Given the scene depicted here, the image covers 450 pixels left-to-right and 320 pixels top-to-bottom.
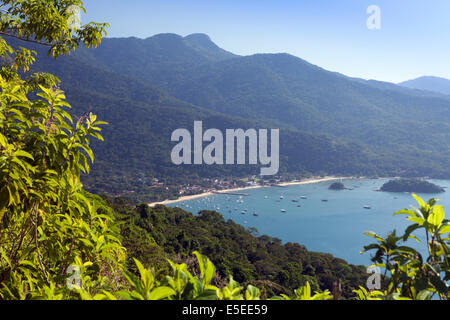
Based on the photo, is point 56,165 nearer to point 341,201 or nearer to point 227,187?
point 341,201

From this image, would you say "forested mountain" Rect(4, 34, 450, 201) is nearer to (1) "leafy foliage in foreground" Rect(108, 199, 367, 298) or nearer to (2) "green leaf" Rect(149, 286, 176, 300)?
(1) "leafy foliage in foreground" Rect(108, 199, 367, 298)

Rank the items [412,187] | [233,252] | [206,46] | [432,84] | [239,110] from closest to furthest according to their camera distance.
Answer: [233,252]
[412,187]
[239,110]
[432,84]
[206,46]

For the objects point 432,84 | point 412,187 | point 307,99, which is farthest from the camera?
point 432,84

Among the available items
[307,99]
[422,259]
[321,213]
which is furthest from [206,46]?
[422,259]

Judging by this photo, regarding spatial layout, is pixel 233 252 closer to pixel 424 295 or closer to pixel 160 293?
pixel 424 295

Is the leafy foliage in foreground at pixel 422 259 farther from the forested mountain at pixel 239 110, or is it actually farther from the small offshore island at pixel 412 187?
the small offshore island at pixel 412 187

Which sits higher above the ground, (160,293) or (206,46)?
(206,46)

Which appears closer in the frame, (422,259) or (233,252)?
(422,259)
